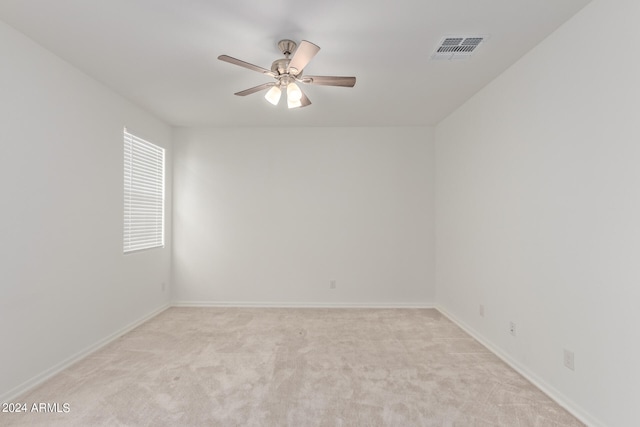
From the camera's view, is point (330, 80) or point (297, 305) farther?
point (297, 305)

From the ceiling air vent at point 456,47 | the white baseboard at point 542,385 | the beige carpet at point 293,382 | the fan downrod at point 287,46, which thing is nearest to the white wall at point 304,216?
the beige carpet at point 293,382

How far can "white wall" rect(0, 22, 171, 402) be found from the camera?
7.43 ft

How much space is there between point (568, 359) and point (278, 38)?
3.04 m

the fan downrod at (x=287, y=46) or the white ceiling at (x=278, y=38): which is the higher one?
the white ceiling at (x=278, y=38)

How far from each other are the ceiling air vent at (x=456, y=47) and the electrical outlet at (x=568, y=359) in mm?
2300

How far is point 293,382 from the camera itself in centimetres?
249

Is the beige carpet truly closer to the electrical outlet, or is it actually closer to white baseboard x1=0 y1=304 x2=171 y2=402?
white baseboard x1=0 y1=304 x2=171 y2=402

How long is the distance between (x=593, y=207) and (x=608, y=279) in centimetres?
44

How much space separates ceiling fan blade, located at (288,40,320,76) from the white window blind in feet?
8.03

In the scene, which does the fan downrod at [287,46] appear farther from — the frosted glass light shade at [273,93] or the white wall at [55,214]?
the white wall at [55,214]

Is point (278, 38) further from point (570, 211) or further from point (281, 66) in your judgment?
point (570, 211)

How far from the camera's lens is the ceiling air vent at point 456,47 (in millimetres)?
2346

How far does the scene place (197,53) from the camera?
2549 millimetres

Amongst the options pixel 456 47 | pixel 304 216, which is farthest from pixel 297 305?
pixel 456 47
